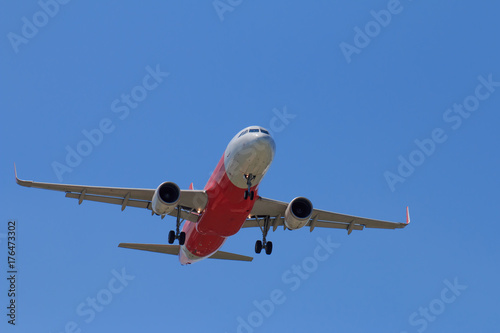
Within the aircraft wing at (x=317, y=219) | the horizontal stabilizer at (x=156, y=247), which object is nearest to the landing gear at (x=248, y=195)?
the aircraft wing at (x=317, y=219)

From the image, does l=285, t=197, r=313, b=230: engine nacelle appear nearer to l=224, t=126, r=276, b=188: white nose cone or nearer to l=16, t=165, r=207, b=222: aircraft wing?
l=224, t=126, r=276, b=188: white nose cone

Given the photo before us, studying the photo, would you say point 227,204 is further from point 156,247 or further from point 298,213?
point 156,247

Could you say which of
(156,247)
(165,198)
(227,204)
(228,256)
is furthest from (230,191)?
(156,247)

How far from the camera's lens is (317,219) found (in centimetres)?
4291

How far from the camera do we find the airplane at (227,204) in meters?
34.6

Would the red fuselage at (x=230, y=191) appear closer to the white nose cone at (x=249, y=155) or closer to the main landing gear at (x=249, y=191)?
the white nose cone at (x=249, y=155)

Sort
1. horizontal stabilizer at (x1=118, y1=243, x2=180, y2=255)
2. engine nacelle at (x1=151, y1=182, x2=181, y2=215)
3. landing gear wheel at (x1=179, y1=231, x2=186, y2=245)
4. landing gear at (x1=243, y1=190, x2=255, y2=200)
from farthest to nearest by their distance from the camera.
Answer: horizontal stabilizer at (x1=118, y1=243, x2=180, y2=255)
landing gear wheel at (x1=179, y1=231, x2=186, y2=245)
engine nacelle at (x1=151, y1=182, x2=181, y2=215)
landing gear at (x1=243, y1=190, x2=255, y2=200)

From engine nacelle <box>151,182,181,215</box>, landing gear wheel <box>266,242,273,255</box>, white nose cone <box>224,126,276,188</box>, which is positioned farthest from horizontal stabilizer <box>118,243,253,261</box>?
white nose cone <box>224,126,276,188</box>

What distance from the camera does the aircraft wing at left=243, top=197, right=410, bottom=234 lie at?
132 ft

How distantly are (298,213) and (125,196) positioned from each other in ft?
30.2

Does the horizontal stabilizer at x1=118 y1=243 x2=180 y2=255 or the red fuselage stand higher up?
the red fuselage

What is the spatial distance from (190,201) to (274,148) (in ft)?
21.4

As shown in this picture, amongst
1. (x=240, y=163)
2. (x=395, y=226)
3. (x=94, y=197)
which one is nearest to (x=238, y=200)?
(x=240, y=163)

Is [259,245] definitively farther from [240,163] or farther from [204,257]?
[240,163]
